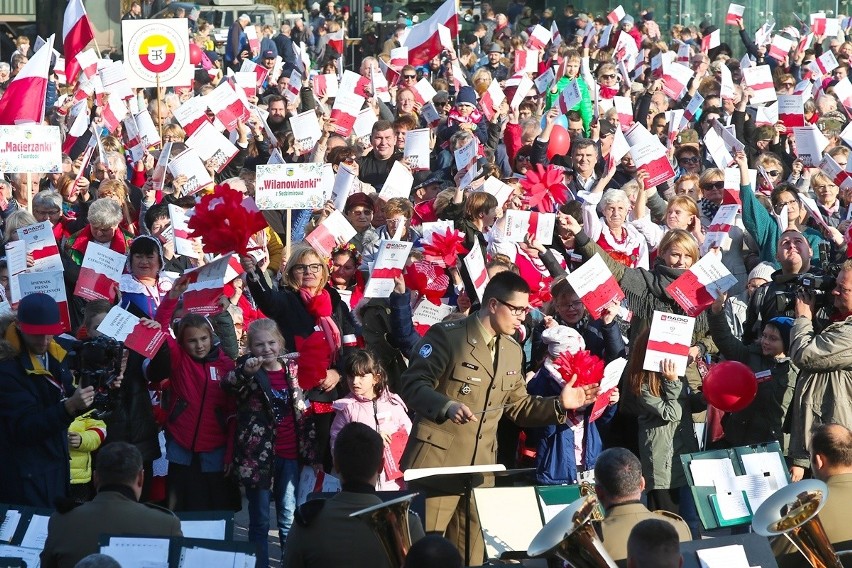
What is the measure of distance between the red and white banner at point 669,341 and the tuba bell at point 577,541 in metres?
3.18

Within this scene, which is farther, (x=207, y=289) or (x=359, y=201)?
(x=359, y=201)

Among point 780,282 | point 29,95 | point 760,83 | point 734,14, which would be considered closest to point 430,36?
point 760,83

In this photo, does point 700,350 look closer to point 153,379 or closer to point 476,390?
point 476,390

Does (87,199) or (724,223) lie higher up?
(724,223)

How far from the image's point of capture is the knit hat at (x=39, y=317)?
7.66 m

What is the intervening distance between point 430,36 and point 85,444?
11415 mm

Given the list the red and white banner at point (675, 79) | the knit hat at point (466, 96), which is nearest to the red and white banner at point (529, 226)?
the knit hat at point (466, 96)

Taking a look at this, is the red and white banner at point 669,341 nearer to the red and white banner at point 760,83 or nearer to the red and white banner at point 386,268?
the red and white banner at point 386,268

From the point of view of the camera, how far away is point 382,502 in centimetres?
578

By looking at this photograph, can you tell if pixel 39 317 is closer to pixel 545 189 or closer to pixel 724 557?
pixel 724 557

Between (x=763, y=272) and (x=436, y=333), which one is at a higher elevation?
(x=436, y=333)

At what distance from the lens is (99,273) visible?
30.7ft

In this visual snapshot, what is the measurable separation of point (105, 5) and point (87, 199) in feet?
59.9

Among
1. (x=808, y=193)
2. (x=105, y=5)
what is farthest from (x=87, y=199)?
(x=105, y=5)
